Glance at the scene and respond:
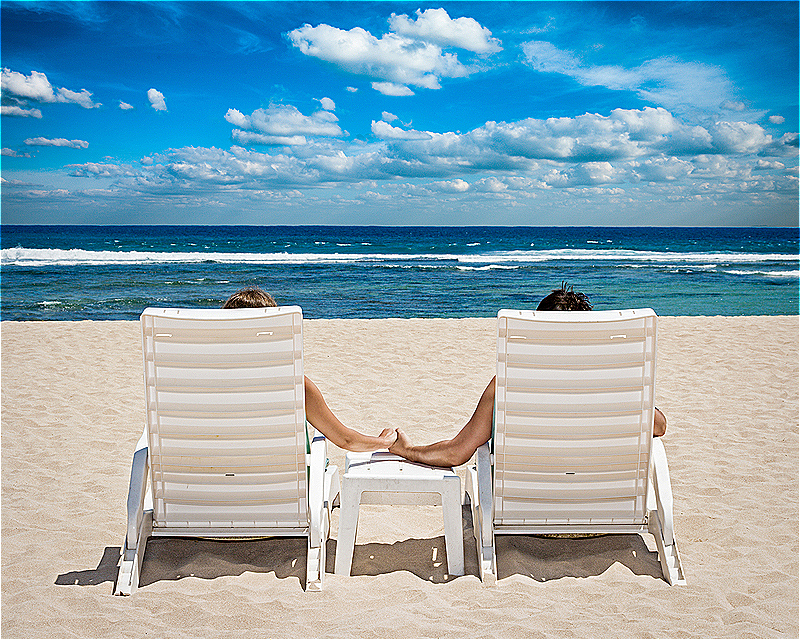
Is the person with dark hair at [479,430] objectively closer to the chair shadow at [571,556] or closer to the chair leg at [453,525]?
the chair leg at [453,525]

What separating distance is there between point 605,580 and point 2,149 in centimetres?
4664

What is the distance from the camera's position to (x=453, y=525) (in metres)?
2.64

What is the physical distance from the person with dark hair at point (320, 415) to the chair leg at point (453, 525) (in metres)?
0.51

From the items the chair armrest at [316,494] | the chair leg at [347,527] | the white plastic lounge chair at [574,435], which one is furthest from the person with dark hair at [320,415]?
the white plastic lounge chair at [574,435]

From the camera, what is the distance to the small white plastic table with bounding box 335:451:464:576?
2.56m

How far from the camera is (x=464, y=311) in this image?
1548 centimetres


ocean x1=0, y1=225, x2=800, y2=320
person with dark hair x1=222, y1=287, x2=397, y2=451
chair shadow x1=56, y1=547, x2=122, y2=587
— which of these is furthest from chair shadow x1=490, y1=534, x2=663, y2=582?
ocean x1=0, y1=225, x2=800, y2=320

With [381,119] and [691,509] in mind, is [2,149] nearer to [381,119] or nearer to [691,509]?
[381,119]

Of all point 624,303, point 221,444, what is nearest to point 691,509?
point 221,444

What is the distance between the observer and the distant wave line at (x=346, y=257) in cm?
2564

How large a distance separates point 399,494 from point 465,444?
367 mm

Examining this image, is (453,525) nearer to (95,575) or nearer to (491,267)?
(95,575)

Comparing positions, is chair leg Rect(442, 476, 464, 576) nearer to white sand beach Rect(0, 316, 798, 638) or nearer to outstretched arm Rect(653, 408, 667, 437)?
white sand beach Rect(0, 316, 798, 638)

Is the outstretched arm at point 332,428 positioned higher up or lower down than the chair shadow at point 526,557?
higher up
